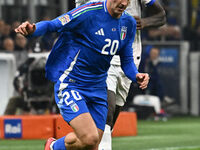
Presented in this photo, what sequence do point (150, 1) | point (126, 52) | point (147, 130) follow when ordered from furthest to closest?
point (147, 130)
point (150, 1)
point (126, 52)

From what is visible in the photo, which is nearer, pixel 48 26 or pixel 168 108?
pixel 48 26

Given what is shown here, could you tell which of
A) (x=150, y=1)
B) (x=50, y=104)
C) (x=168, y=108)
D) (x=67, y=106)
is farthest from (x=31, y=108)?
(x=67, y=106)

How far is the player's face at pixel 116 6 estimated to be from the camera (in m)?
6.08

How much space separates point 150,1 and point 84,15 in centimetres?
149

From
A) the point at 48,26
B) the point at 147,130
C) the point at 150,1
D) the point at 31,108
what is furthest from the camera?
the point at 31,108

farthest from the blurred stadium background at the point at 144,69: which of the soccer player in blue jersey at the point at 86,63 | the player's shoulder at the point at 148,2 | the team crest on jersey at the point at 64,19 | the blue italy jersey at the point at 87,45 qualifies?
the team crest on jersey at the point at 64,19

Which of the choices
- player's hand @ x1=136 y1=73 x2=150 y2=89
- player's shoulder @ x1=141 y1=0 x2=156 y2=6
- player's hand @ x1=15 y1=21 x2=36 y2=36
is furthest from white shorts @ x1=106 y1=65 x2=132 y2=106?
player's hand @ x1=15 y1=21 x2=36 y2=36

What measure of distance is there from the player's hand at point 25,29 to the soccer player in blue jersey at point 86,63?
0.43m

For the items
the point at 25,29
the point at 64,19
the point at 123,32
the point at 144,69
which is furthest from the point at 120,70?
the point at 144,69

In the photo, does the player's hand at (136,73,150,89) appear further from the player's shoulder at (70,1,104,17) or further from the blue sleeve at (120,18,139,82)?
the player's shoulder at (70,1,104,17)

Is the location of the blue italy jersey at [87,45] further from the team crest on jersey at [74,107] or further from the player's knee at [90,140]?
the player's knee at [90,140]

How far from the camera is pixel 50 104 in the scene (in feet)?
43.7

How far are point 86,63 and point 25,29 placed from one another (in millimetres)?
892

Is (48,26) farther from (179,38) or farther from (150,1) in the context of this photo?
(179,38)
